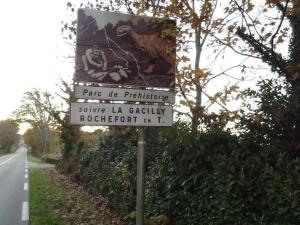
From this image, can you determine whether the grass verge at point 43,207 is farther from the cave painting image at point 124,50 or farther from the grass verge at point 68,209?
the cave painting image at point 124,50

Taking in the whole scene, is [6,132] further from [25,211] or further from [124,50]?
[124,50]

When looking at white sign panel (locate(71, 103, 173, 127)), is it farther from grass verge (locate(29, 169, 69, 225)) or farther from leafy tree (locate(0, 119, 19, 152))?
leafy tree (locate(0, 119, 19, 152))

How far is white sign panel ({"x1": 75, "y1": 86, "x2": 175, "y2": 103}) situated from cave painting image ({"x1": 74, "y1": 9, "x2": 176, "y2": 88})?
90mm

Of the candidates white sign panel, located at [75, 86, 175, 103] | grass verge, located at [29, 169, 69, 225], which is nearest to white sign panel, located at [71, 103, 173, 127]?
white sign panel, located at [75, 86, 175, 103]

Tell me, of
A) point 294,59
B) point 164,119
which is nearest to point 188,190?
point 164,119

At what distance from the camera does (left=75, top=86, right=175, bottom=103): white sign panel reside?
4777mm

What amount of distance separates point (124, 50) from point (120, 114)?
0.81 meters

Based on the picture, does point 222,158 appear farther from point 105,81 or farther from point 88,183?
point 88,183

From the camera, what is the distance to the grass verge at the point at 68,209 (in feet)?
29.2

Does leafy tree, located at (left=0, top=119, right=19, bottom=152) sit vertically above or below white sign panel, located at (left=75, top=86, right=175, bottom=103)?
above

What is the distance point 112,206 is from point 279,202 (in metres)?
6.27

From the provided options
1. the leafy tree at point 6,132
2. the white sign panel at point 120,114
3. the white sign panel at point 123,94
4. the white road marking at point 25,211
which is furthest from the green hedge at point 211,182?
the leafy tree at point 6,132

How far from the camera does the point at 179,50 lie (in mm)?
6082

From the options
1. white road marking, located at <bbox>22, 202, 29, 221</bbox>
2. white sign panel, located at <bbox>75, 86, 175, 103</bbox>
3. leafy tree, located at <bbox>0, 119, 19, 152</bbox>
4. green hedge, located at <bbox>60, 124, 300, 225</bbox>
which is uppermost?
leafy tree, located at <bbox>0, 119, 19, 152</bbox>
